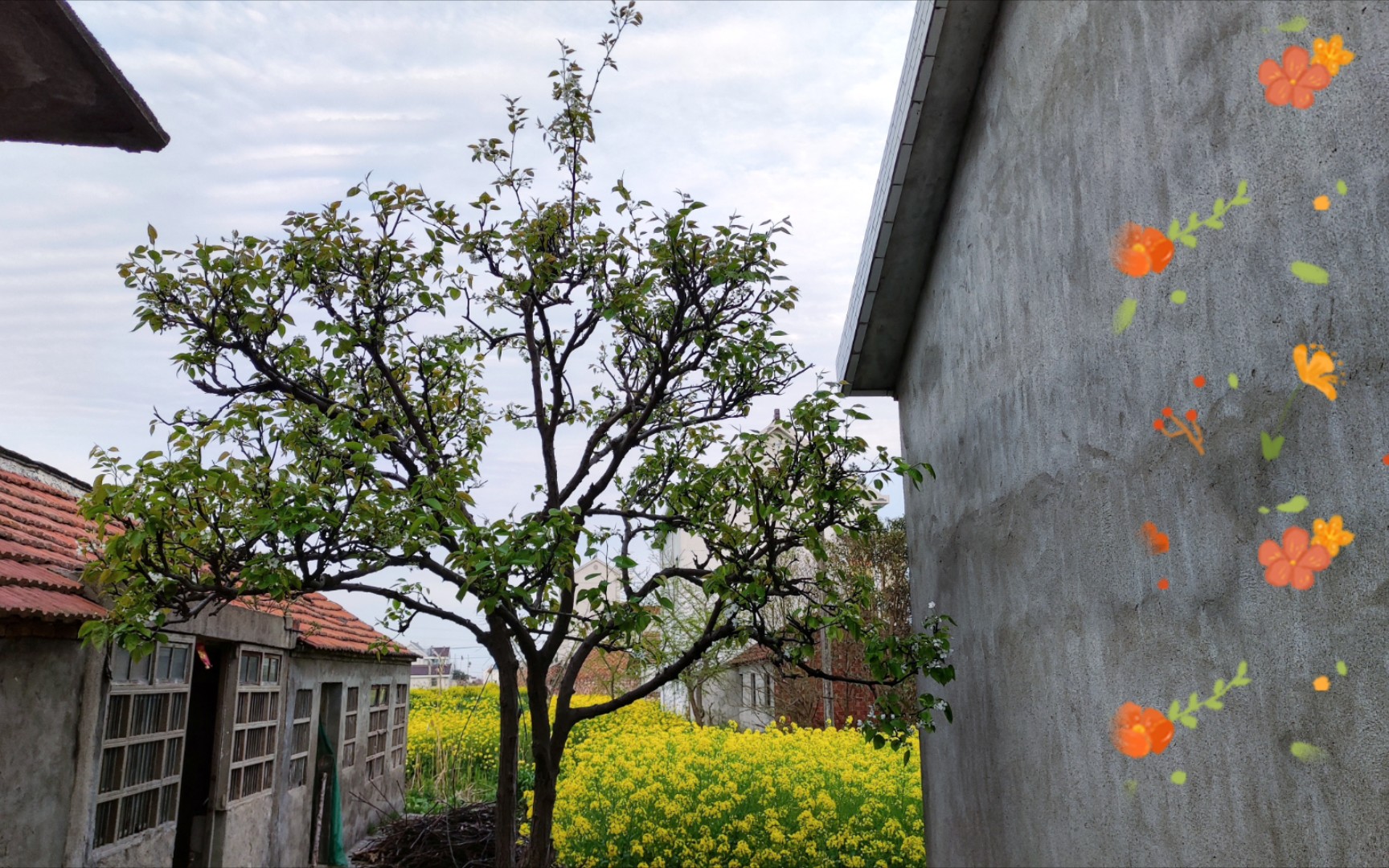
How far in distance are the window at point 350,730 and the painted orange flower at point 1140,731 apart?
11437mm

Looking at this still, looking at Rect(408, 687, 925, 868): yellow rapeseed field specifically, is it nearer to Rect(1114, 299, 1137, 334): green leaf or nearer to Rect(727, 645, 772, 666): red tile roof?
Rect(1114, 299, 1137, 334): green leaf

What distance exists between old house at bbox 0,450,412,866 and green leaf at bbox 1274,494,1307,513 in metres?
5.79

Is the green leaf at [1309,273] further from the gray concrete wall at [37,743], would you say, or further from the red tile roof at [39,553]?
the gray concrete wall at [37,743]

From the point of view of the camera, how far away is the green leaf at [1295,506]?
2423 mm

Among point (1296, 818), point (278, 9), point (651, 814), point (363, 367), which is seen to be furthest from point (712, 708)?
point (1296, 818)

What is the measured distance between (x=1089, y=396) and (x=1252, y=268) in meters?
1.02

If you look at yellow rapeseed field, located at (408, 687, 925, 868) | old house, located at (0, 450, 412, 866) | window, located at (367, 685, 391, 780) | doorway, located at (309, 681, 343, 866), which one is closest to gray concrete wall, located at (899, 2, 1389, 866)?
yellow rapeseed field, located at (408, 687, 925, 868)

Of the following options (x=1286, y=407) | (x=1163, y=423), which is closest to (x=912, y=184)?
(x=1163, y=423)

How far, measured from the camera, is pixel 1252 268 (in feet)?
8.66

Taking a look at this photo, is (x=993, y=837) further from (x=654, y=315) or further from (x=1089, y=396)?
(x=654, y=315)

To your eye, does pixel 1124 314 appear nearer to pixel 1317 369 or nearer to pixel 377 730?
pixel 1317 369

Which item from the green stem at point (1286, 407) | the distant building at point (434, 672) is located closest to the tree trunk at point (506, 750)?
the green stem at point (1286, 407)

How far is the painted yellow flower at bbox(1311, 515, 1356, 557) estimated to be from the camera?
2.28 metres

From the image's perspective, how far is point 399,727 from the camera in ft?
51.1
